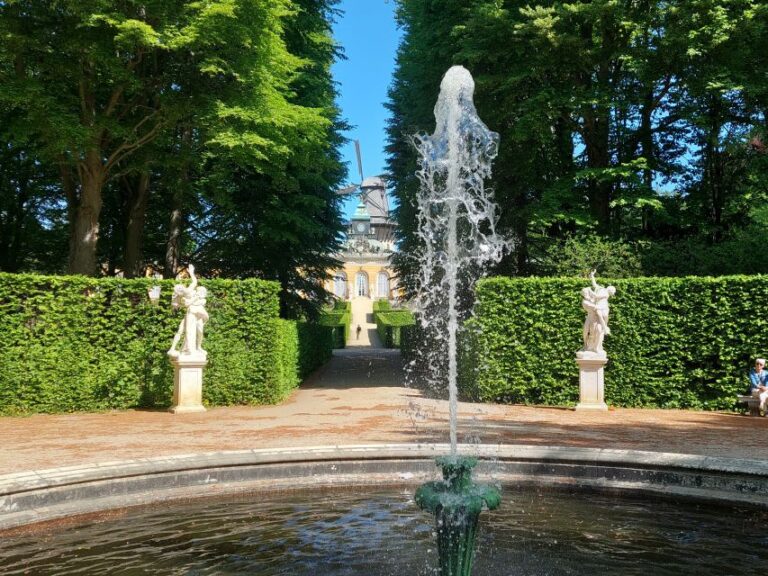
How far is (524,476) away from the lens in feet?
21.6

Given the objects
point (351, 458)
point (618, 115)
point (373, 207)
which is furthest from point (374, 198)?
point (351, 458)

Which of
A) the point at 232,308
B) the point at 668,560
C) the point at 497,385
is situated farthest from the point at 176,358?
the point at 668,560

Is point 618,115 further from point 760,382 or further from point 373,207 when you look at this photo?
point 373,207

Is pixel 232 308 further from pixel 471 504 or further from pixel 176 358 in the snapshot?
pixel 471 504

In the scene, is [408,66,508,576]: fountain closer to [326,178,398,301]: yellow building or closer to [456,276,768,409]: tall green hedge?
[456,276,768,409]: tall green hedge

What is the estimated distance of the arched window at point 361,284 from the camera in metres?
87.4

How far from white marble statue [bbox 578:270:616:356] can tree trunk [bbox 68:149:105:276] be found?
37.0 ft

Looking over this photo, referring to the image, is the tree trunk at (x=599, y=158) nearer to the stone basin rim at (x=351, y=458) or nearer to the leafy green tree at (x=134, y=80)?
the leafy green tree at (x=134, y=80)

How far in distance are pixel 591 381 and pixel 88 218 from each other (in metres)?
12.0

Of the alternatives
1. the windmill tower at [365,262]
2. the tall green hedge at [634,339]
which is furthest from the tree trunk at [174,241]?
the windmill tower at [365,262]

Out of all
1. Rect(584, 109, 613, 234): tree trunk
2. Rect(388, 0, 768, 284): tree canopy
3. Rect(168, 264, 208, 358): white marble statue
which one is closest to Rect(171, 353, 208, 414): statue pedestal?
Rect(168, 264, 208, 358): white marble statue

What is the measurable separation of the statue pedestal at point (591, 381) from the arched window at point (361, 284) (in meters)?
74.3

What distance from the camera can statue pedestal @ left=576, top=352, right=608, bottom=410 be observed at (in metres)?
13.1

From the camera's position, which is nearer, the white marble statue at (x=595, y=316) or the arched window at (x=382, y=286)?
the white marble statue at (x=595, y=316)
